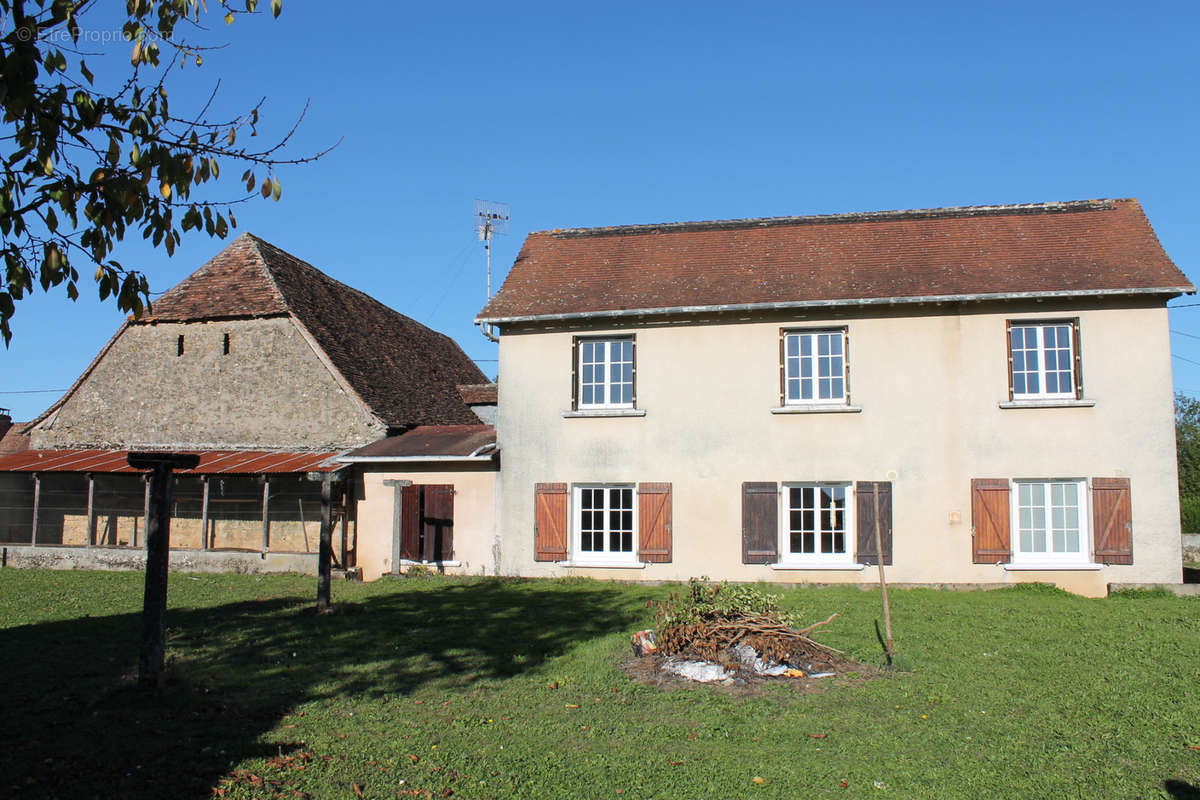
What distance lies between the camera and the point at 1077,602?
13391 mm

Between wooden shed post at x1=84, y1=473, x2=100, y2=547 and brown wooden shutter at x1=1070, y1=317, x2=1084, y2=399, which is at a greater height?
brown wooden shutter at x1=1070, y1=317, x2=1084, y2=399

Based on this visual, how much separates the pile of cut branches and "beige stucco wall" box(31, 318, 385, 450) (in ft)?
38.4

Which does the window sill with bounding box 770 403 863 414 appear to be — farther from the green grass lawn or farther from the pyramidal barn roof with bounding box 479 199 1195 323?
the green grass lawn

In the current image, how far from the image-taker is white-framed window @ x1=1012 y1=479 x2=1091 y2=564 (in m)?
14.8

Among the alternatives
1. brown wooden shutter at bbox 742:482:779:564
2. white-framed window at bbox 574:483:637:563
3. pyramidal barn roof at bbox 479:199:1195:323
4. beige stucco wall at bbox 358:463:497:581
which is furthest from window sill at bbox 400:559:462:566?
brown wooden shutter at bbox 742:482:779:564

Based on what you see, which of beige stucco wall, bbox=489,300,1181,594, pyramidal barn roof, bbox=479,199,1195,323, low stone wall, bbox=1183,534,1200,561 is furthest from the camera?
low stone wall, bbox=1183,534,1200,561

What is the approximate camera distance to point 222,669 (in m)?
8.51

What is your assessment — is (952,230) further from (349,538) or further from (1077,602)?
(349,538)

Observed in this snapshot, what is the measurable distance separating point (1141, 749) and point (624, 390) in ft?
36.7

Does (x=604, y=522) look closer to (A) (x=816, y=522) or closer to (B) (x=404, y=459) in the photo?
(A) (x=816, y=522)

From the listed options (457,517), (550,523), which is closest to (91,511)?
(457,517)

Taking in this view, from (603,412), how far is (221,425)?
32.5ft

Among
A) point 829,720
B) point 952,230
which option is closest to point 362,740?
point 829,720

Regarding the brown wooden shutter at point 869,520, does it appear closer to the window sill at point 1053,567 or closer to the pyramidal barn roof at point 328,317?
the window sill at point 1053,567
